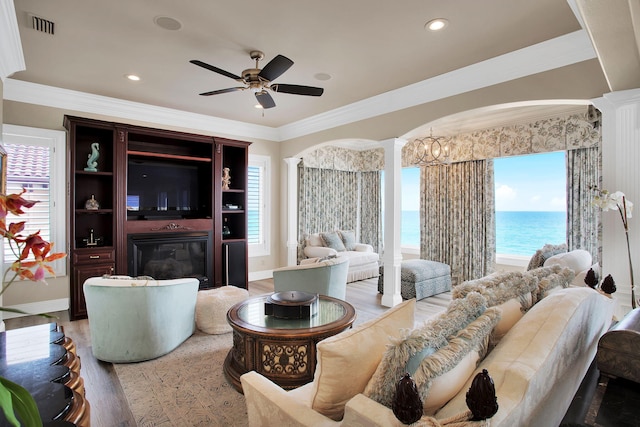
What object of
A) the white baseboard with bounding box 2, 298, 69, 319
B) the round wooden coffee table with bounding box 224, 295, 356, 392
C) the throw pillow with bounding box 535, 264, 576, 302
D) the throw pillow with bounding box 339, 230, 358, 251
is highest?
the throw pillow with bounding box 535, 264, 576, 302

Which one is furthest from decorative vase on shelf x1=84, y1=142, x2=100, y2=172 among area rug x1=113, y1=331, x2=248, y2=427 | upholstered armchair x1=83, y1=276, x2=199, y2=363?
area rug x1=113, y1=331, x2=248, y2=427

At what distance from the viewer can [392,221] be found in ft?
15.6

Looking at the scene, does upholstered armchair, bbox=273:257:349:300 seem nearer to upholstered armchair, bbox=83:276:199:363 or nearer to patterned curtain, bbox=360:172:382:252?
upholstered armchair, bbox=83:276:199:363

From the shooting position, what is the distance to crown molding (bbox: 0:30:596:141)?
3168 millimetres

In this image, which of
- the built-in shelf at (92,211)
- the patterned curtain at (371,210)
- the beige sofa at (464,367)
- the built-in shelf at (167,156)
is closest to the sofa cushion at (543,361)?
the beige sofa at (464,367)

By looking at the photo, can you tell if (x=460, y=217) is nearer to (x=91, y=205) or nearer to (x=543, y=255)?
(x=543, y=255)

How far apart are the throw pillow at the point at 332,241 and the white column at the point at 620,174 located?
4538 mm

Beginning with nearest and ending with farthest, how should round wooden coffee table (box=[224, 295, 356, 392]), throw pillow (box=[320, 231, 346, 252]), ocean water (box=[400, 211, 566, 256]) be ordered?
round wooden coffee table (box=[224, 295, 356, 392]) < throw pillow (box=[320, 231, 346, 252]) < ocean water (box=[400, 211, 566, 256])

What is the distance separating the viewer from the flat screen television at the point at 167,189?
500cm

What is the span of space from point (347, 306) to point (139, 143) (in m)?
4.13

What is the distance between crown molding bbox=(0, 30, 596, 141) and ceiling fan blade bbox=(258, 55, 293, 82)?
1986mm

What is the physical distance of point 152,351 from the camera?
3.09m

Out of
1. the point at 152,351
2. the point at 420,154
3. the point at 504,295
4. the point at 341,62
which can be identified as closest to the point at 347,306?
the point at 504,295

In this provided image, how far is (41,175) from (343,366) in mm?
5022
